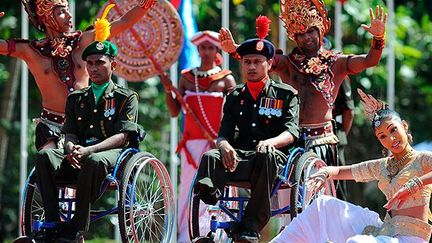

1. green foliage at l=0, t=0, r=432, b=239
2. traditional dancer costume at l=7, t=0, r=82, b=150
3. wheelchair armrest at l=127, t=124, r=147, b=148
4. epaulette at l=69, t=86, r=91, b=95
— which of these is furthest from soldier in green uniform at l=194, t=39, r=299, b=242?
green foliage at l=0, t=0, r=432, b=239

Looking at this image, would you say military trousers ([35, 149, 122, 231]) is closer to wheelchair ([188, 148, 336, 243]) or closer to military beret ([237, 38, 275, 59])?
wheelchair ([188, 148, 336, 243])

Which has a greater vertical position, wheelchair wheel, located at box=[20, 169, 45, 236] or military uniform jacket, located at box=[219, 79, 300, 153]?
military uniform jacket, located at box=[219, 79, 300, 153]

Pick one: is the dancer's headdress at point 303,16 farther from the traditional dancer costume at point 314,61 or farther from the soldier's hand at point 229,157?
the soldier's hand at point 229,157

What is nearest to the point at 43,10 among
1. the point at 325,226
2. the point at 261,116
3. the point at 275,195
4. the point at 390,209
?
the point at 261,116

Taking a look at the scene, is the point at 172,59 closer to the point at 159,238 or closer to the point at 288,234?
the point at 159,238

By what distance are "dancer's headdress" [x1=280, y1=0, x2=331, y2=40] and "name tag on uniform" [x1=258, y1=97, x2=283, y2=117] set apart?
89 cm

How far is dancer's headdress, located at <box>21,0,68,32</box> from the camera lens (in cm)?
915

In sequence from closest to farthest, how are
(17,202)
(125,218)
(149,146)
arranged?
1. (125,218)
2. (149,146)
3. (17,202)

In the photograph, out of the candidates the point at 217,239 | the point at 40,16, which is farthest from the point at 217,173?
the point at 40,16

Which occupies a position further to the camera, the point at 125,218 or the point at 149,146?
the point at 149,146

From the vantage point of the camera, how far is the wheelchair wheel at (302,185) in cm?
823

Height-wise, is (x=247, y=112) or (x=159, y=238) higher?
(x=247, y=112)

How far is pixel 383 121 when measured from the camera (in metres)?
7.54

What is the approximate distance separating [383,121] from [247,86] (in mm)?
1449
